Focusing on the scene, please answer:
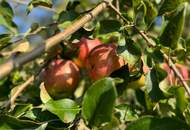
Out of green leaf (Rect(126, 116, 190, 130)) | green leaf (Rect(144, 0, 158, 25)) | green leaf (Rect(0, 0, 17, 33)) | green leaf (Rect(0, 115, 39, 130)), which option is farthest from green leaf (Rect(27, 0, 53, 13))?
green leaf (Rect(126, 116, 190, 130))

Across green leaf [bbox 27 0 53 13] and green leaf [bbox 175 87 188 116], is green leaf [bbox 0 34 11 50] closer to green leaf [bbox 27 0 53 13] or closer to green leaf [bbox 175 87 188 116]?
green leaf [bbox 27 0 53 13]

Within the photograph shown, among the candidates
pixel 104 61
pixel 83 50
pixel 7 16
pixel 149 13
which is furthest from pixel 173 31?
pixel 7 16

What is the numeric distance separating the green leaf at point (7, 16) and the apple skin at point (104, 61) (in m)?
0.25

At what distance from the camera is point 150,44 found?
1227 mm

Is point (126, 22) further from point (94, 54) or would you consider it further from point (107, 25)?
point (94, 54)

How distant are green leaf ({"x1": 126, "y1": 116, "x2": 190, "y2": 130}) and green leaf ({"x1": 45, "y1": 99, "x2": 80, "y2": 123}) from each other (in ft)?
0.48

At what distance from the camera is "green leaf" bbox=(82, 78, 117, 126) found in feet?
3.09

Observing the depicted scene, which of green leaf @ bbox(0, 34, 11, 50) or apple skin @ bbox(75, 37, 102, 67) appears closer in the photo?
green leaf @ bbox(0, 34, 11, 50)

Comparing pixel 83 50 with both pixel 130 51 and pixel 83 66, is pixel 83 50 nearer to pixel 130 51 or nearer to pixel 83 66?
pixel 83 66

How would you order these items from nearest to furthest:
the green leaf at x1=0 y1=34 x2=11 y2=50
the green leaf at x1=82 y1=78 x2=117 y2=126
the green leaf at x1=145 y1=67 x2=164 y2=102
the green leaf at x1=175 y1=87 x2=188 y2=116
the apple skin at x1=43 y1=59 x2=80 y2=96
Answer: the green leaf at x1=82 y1=78 x2=117 y2=126 < the green leaf at x1=175 y1=87 x2=188 y2=116 < the green leaf at x1=145 y1=67 x2=164 y2=102 < the green leaf at x1=0 y1=34 x2=11 y2=50 < the apple skin at x1=43 y1=59 x2=80 y2=96

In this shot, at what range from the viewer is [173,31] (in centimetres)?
120

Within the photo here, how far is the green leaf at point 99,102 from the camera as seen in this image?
3.09 feet

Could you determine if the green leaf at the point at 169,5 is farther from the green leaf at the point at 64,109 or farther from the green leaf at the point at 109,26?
the green leaf at the point at 64,109

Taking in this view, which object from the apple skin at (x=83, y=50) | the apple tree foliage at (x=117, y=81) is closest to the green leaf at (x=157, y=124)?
the apple tree foliage at (x=117, y=81)
